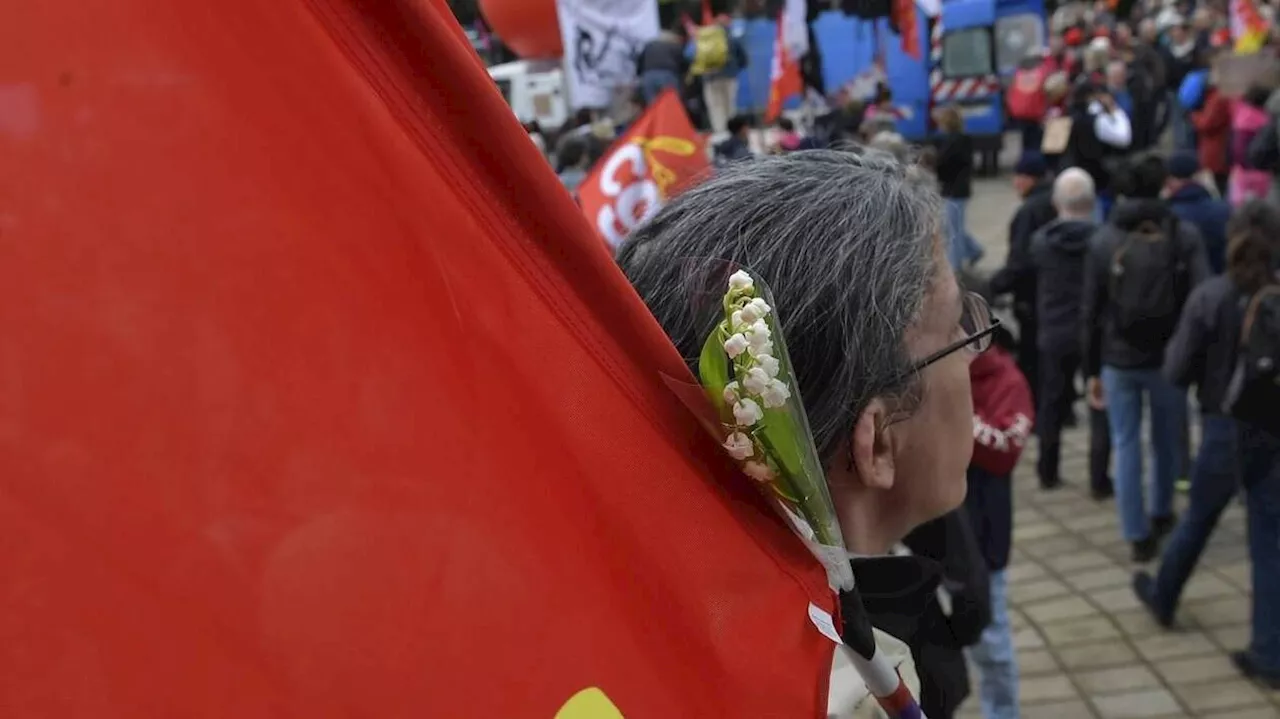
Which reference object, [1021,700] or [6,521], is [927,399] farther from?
[1021,700]

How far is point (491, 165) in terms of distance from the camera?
29.3 inches

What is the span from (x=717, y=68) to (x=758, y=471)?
485 inches

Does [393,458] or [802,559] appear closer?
[393,458]

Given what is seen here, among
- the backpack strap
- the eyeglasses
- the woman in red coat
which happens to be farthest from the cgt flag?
the woman in red coat

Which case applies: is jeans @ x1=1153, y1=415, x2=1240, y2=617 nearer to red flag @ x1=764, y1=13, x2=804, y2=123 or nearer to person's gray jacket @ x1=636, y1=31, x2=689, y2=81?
red flag @ x1=764, y1=13, x2=804, y2=123

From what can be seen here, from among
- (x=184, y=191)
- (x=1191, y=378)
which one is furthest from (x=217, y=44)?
(x=1191, y=378)

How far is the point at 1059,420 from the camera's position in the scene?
5.39 meters

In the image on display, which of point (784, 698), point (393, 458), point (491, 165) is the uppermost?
point (491, 165)

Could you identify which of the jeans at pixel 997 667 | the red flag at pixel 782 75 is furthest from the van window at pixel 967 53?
the jeans at pixel 997 667

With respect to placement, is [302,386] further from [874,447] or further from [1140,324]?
[1140,324]

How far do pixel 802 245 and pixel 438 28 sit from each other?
508 mm

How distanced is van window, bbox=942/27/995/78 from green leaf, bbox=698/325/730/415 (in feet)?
46.8

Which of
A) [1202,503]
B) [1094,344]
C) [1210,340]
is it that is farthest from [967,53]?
[1202,503]

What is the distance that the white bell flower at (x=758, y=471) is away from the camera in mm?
936
